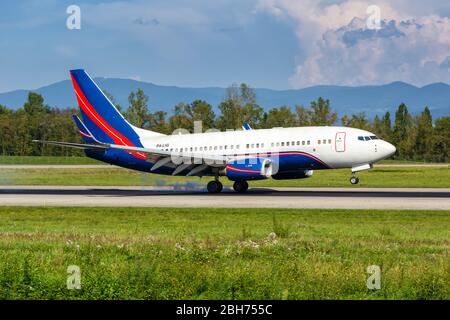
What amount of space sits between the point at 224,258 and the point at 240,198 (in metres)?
25.9

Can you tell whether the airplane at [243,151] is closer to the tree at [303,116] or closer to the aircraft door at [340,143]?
the aircraft door at [340,143]

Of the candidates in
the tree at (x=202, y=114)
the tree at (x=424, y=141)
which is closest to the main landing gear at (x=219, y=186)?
the tree at (x=202, y=114)

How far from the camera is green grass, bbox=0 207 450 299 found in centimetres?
1598

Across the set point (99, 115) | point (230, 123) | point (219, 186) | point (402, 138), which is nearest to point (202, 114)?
point (230, 123)

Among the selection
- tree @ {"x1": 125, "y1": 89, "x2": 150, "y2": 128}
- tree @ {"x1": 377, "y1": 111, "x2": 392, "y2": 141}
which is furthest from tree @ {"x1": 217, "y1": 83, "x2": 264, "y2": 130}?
tree @ {"x1": 377, "y1": 111, "x2": 392, "y2": 141}

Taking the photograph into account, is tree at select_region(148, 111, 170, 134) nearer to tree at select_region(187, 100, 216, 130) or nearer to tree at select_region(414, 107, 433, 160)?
tree at select_region(187, 100, 216, 130)

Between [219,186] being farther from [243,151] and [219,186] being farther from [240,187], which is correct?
[243,151]

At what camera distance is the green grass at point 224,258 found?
15977 mm

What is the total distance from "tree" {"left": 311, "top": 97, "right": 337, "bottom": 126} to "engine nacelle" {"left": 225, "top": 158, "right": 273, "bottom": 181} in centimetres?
8280

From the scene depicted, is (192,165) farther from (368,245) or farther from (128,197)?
(368,245)

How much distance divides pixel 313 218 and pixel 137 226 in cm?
841

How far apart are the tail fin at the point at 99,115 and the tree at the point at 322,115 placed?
3110 inches

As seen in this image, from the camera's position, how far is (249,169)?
47812 mm
